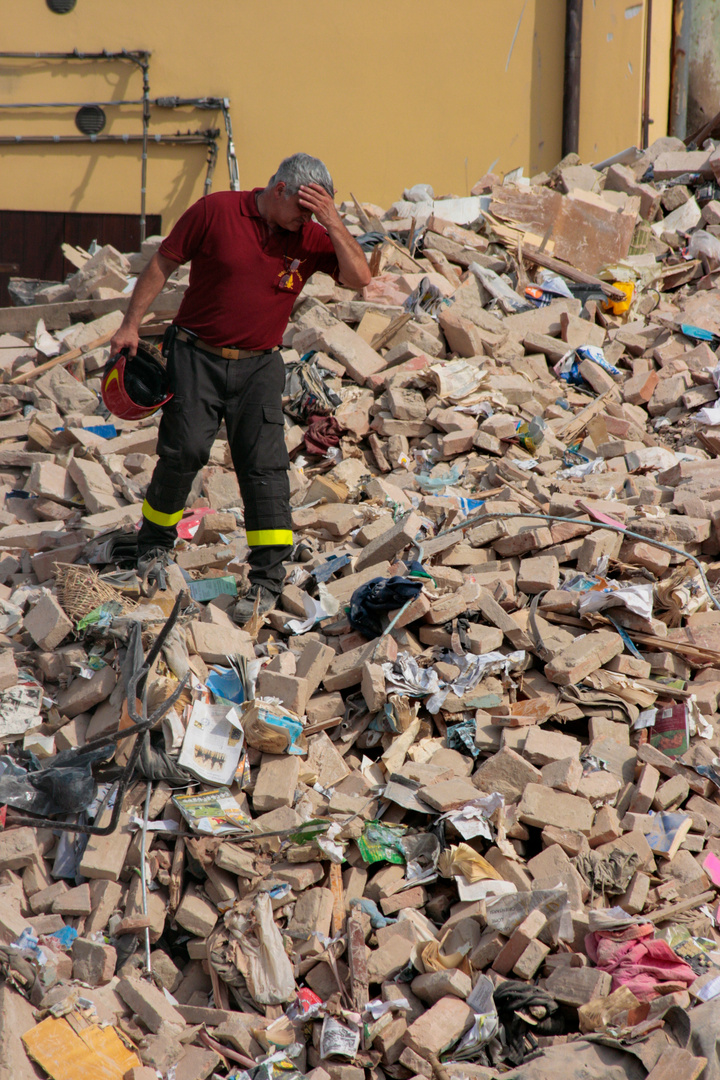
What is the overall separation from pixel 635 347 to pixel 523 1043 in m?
5.45

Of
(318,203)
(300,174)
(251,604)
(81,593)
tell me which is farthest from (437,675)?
(300,174)

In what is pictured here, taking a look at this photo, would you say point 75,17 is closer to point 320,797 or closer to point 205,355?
point 205,355

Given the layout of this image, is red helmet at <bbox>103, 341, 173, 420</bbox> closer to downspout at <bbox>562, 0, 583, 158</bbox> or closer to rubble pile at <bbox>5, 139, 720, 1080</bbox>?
rubble pile at <bbox>5, 139, 720, 1080</bbox>

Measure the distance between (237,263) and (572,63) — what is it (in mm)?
7973

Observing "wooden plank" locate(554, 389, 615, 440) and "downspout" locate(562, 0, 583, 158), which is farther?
"downspout" locate(562, 0, 583, 158)

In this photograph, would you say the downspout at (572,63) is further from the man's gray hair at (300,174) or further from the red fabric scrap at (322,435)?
the man's gray hair at (300,174)

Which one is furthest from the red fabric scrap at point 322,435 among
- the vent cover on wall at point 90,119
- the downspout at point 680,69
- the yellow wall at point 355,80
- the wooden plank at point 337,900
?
the downspout at point 680,69

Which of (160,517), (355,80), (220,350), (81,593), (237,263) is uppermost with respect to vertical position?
(355,80)

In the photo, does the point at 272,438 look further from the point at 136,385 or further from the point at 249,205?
the point at 249,205

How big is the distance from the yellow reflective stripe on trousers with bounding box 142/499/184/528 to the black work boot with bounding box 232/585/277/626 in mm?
475

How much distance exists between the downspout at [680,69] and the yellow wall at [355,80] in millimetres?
464

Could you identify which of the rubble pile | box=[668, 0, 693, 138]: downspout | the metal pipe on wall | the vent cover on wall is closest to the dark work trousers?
the rubble pile

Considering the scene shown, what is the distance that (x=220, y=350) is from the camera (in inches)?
160

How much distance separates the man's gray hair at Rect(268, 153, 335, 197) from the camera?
12.5 feet
